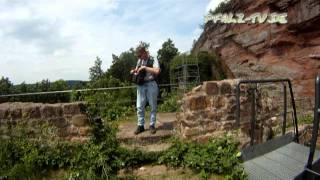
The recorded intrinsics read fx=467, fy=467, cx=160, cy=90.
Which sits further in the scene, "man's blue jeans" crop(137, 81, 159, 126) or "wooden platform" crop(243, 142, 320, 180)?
"man's blue jeans" crop(137, 81, 159, 126)

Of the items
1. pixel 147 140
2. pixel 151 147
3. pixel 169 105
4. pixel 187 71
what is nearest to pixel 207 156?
pixel 151 147

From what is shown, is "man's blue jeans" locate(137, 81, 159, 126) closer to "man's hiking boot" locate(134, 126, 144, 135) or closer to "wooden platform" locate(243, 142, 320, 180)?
"man's hiking boot" locate(134, 126, 144, 135)

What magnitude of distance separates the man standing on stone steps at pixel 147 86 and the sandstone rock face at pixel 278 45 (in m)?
10.4

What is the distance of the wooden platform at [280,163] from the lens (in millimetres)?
4359

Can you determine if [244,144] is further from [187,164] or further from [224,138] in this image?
[187,164]

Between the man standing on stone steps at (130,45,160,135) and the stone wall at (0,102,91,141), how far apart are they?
1114 mm

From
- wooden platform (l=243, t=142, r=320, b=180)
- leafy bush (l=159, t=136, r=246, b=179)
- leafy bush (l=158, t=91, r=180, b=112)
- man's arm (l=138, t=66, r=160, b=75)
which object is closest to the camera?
wooden platform (l=243, t=142, r=320, b=180)

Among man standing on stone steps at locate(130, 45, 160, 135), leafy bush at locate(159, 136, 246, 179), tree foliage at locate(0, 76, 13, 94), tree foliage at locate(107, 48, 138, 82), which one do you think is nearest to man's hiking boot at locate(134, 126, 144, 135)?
man standing on stone steps at locate(130, 45, 160, 135)

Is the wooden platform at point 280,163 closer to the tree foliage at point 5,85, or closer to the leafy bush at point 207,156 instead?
the leafy bush at point 207,156

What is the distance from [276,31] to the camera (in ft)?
63.5

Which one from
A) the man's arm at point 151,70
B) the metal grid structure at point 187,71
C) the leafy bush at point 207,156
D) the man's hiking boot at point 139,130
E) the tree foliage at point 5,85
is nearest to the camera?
the leafy bush at point 207,156

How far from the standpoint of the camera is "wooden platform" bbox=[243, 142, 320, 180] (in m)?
4.36

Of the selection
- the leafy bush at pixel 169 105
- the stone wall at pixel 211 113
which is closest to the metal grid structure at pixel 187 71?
the leafy bush at pixel 169 105

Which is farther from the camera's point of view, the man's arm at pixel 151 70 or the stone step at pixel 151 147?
the man's arm at pixel 151 70
